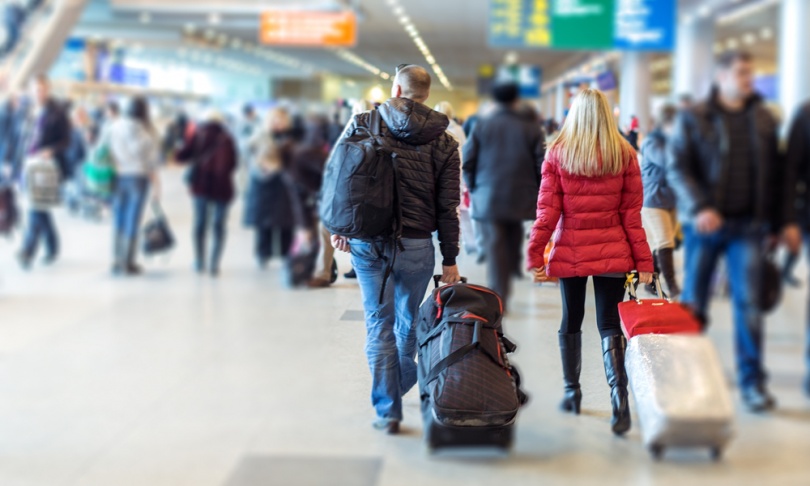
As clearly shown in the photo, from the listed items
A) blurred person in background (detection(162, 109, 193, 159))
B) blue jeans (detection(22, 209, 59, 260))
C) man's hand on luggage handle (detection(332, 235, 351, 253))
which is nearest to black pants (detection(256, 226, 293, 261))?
blue jeans (detection(22, 209, 59, 260))

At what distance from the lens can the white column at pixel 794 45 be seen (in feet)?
7.12

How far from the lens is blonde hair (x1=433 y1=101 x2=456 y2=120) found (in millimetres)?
2199

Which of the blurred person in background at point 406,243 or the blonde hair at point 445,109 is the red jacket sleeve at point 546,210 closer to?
the blurred person in background at point 406,243

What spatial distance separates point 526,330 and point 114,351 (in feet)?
13.2

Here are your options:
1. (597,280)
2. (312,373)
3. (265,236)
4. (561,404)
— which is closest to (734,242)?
(597,280)

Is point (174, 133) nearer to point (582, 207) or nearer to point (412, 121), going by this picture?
point (412, 121)

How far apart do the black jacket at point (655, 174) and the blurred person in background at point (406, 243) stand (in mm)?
426

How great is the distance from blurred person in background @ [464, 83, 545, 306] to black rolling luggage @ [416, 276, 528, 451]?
0.10 metres

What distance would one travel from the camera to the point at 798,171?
1626 millimetres

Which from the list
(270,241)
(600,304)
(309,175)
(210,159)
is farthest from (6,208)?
(600,304)

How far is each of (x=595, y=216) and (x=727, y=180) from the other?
323mm

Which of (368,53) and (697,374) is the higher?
(368,53)

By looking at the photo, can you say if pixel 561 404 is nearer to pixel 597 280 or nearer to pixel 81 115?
pixel 597 280

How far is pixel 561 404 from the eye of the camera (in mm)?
2484
